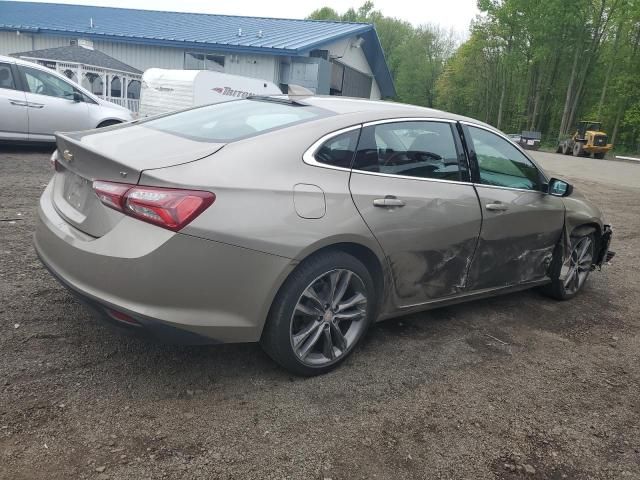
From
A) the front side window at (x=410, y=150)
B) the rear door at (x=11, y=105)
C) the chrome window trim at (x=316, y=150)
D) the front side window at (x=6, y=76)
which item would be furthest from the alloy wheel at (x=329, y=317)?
the front side window at (x=6, y=76)

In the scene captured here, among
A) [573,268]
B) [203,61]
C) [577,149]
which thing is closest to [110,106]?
[573,268]

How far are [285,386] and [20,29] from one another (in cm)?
2633

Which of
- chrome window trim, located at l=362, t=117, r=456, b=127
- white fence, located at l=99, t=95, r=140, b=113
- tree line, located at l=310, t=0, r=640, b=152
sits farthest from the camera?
tree line, located at l=310, t=0, r=640, b=152

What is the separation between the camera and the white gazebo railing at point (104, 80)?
1689cm

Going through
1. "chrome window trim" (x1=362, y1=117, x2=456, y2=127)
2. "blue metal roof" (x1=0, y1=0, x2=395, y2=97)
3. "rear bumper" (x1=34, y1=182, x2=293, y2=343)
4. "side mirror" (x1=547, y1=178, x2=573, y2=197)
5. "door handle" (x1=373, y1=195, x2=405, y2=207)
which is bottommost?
"rear bumper" (x1=34, y1=182, x2=293, y2=343)

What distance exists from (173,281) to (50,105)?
28.2 ft

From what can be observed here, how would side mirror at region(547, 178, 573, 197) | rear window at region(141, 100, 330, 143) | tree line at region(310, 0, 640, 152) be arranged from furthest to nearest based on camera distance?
tree line at region(310, 0, 640, 152)
side mirror at region(547, 178, 573, 197)
rear window at region(141, 100, 330, 143)

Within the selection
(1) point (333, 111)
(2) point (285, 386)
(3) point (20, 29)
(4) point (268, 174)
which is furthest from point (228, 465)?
(3) point (20, 29)

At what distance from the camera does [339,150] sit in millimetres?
3016

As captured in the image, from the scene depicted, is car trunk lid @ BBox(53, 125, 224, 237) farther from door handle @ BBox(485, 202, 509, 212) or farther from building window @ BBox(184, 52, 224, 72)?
building window @ BBox(184, 52, 224, 72)

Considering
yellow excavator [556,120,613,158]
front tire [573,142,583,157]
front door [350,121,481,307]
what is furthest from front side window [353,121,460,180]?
front tire [573,142,583,157]

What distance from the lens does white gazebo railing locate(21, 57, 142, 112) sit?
16891 millimetres

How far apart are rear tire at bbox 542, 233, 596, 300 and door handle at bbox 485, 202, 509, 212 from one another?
1058 mm

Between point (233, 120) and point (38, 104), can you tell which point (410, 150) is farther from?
point (38, 104)
